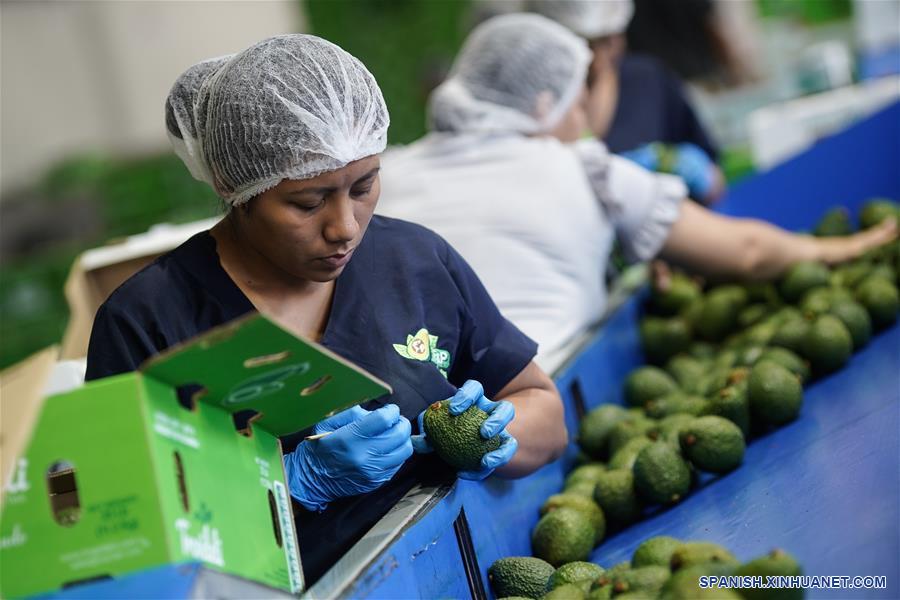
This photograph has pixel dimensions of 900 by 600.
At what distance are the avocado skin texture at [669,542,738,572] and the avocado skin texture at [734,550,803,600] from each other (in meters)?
0.05

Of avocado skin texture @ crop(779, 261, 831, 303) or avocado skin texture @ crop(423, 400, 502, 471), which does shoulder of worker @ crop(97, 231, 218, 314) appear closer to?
avocado skin texture @ crop(423, 400, 502, 471)

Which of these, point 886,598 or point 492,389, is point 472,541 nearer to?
point 492,389

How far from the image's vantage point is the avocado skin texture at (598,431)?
3.11 metres

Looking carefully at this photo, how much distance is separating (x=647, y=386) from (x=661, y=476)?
3.12 feet

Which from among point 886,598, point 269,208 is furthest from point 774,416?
point 269,208

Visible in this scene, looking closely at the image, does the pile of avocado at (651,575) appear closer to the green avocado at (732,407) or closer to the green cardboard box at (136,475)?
the green cardboard box at (136,475)

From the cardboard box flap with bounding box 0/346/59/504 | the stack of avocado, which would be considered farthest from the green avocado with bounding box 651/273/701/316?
the cardboard box flap with bounding box 0/346/59/504

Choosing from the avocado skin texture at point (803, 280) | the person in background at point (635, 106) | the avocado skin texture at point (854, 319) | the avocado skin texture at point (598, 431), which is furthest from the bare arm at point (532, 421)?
the person in background at point (635, 106)

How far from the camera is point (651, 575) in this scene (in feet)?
6.06

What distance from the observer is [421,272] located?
2312 millimetres

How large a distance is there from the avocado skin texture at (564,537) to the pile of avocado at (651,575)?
0.17m

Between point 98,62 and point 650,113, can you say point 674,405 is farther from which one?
point 98,62

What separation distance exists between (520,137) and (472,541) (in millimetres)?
1543

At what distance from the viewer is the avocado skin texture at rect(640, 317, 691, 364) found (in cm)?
396
